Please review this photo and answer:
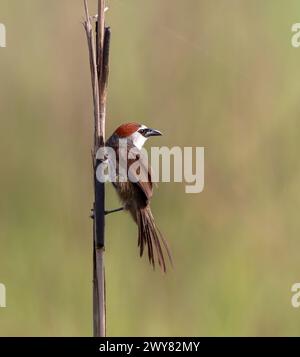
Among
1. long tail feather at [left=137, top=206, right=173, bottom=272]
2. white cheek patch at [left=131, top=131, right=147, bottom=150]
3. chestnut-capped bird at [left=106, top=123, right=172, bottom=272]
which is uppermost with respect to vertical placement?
white cheek patch at [left=131, top=131, right=147, bottom=150]

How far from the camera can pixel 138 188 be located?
11.1ft

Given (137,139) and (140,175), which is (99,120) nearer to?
(140,175)

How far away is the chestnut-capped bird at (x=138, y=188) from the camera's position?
319cm

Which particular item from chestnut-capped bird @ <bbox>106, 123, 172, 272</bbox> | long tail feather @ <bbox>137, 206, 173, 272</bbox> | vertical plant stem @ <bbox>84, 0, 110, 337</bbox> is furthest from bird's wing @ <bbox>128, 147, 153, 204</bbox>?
vertical plant stem @ <bbox>84, 0, 110, 337</bbox>

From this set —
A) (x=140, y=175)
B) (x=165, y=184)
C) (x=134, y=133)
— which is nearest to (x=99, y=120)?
(x=140, y=175)

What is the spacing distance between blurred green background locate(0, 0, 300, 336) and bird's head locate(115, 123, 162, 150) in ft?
1.60

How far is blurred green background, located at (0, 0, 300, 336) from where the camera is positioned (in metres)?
3.57

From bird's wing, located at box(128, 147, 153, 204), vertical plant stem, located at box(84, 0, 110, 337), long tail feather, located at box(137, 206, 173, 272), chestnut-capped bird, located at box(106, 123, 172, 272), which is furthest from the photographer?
bird's wing, located at box(128, 147, 153, 204)

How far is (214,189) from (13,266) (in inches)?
46.7

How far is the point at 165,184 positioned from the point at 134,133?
1.72 ft

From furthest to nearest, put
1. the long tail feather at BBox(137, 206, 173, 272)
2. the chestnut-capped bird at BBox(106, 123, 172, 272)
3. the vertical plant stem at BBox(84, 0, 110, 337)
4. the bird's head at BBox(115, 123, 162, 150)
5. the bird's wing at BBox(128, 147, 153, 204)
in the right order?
the bird's head at BBox(115, 123, 162, 150) < the bird's wing at BBox(128, 147, 153, 204) < the chestnut-capped bird at BBox(106, 123, 172, 272) < the long tail feather at BBox(137, 206, 173, 272) < the vertical plant stem at BBox(84, 0, 110, 337)

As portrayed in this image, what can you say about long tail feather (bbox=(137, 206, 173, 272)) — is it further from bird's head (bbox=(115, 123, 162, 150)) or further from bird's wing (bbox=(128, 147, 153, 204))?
bird's head (bbox=(115, 123, 162, 150))

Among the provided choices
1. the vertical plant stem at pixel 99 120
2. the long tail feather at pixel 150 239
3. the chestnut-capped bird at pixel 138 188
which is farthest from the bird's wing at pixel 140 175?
the vertical plant stem at pixel 99 120

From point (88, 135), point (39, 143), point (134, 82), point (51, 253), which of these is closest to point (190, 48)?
point (134, 82)
